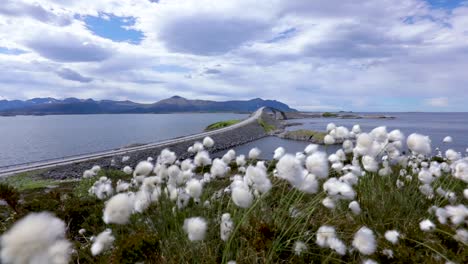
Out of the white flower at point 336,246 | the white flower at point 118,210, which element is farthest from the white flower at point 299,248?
the white flower at point 118,210

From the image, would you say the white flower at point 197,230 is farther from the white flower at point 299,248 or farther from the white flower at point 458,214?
the white flower at point 458,214

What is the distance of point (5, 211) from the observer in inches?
264

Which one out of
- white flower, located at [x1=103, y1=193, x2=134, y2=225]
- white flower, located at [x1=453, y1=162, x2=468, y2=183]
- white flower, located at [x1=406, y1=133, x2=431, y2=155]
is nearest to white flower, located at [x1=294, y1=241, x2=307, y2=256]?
white flower, located at [x1=103, y1=193, x2=134, y2=225]

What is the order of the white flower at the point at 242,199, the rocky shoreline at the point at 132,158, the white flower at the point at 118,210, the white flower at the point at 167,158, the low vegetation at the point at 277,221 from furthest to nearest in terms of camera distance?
the rocky shoreline at the point at 132,158
the white flower at the point at 167,158
the low vegetation at the point at 277,221
the white flower at the point at 242,199
the white flower at the point at 118,210

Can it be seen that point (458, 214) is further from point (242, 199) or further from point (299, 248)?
point (242, 199)

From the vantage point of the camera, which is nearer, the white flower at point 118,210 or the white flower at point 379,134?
the white flower at point 118,210

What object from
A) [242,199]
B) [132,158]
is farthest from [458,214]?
[132,158]

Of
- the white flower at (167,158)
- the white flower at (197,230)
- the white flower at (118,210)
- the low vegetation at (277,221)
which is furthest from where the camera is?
the white flower at (167,158)

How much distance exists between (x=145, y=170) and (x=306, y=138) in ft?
192

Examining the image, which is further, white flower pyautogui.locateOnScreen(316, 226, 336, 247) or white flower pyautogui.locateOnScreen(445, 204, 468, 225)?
white flower pyautogui.locateOnScreen(445, 204, 468, 225)

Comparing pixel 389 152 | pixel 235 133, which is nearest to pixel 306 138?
pixel 235 133

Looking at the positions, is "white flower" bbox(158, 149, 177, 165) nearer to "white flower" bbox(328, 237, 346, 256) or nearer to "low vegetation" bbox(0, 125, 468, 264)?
"low vegetation" bbox(0, 125, 468, 264)

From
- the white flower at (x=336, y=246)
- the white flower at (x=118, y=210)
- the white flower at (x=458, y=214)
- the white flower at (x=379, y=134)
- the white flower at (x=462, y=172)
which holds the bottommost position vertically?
the white flower at (x=336, y=246)

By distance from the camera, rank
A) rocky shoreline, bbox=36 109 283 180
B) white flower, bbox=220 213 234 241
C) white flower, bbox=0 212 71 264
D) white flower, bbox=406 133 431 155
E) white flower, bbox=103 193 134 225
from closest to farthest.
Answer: white flower, bbox=0 212 71 264 → white flower, bbox=103 193 134 225 → white flower, bbox=220 213 234 241 → white flower, bbox=406 133 431 155 → rocky shoreline, bbox=36 109 283 180
